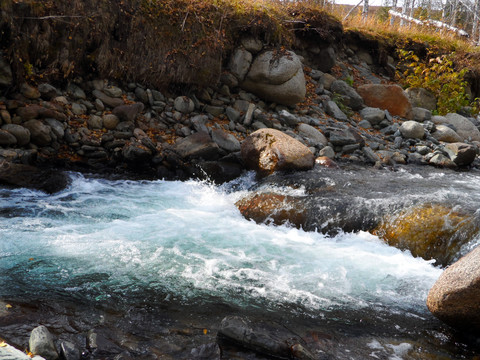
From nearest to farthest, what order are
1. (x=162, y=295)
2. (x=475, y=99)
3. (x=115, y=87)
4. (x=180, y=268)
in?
(x=162, y=295) < (x=180, y=268) < (x=115, y=87) < (x=475, y=99)

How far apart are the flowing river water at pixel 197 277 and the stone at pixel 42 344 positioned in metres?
0.10

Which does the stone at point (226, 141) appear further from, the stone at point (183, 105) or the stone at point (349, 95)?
the stone at point (349, 95)

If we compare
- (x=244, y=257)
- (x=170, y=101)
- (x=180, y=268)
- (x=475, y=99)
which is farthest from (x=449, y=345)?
(x=475, y=99)

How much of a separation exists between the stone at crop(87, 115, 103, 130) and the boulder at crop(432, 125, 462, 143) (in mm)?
8114

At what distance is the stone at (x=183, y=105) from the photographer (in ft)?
29.2

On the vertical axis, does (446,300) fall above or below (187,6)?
below

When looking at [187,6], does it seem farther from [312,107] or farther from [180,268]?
[180,268]

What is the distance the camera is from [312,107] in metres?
10.5

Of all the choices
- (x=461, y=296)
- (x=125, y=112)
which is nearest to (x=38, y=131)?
(x=125, y=112)

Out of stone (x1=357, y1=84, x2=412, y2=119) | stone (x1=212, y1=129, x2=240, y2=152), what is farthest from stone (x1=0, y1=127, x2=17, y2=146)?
stone (x1=357, y1=84, x2=412, y2=119)

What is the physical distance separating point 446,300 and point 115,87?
286 inches

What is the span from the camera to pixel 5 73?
7184mm

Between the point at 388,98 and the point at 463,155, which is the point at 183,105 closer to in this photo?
the point at 388,98

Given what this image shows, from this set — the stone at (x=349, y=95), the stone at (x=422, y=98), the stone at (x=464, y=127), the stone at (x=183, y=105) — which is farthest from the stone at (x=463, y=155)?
the stone at (x=183, y=105)
